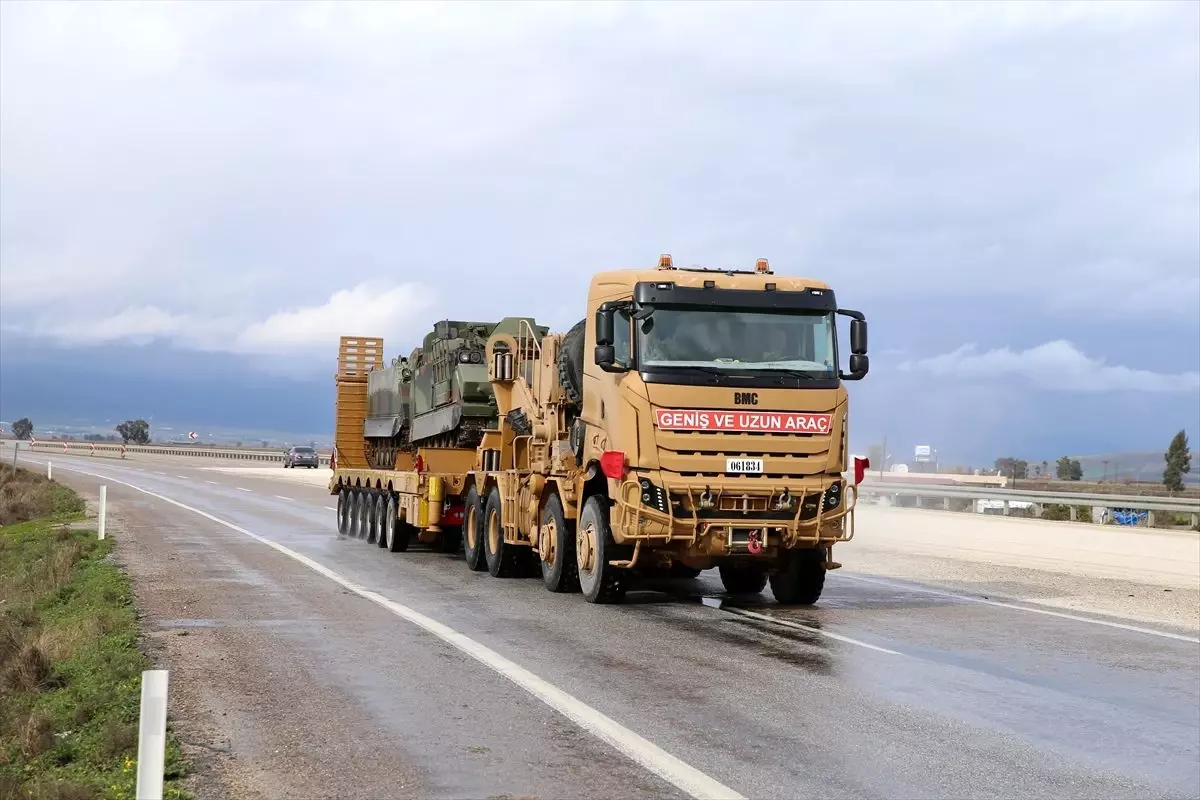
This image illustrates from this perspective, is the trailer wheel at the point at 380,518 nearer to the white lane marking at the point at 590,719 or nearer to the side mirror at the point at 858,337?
the white lane marking at the point at 590,719

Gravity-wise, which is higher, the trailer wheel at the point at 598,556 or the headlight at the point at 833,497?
the headlight at the point at 833,497

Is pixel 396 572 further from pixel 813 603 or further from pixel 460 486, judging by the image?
pixel 813 603

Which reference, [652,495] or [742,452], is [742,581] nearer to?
[742,452]

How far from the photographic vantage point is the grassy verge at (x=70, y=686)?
6.80m

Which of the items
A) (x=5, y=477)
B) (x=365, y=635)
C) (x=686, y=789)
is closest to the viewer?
(x=686, y=789)

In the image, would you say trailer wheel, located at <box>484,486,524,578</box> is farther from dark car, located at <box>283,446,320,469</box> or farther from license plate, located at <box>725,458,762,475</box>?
Answer: dark car, located at <box>283,446,320,469</box>

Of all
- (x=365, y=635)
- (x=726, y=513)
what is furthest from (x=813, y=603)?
(x=365, y=635)

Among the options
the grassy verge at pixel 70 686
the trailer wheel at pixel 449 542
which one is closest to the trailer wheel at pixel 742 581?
the grassy verge at pixel 70 686

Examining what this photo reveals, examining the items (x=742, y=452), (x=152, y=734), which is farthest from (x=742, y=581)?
(x=152, y=734)

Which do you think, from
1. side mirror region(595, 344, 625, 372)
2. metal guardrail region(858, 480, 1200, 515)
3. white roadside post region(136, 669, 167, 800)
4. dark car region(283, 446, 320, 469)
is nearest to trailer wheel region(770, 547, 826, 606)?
side mirror region(595, 344, 625, 372)

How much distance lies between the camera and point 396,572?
18297 mm

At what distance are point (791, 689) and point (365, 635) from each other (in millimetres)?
4116

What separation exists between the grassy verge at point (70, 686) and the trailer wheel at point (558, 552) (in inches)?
180

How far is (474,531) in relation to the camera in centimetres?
1898
